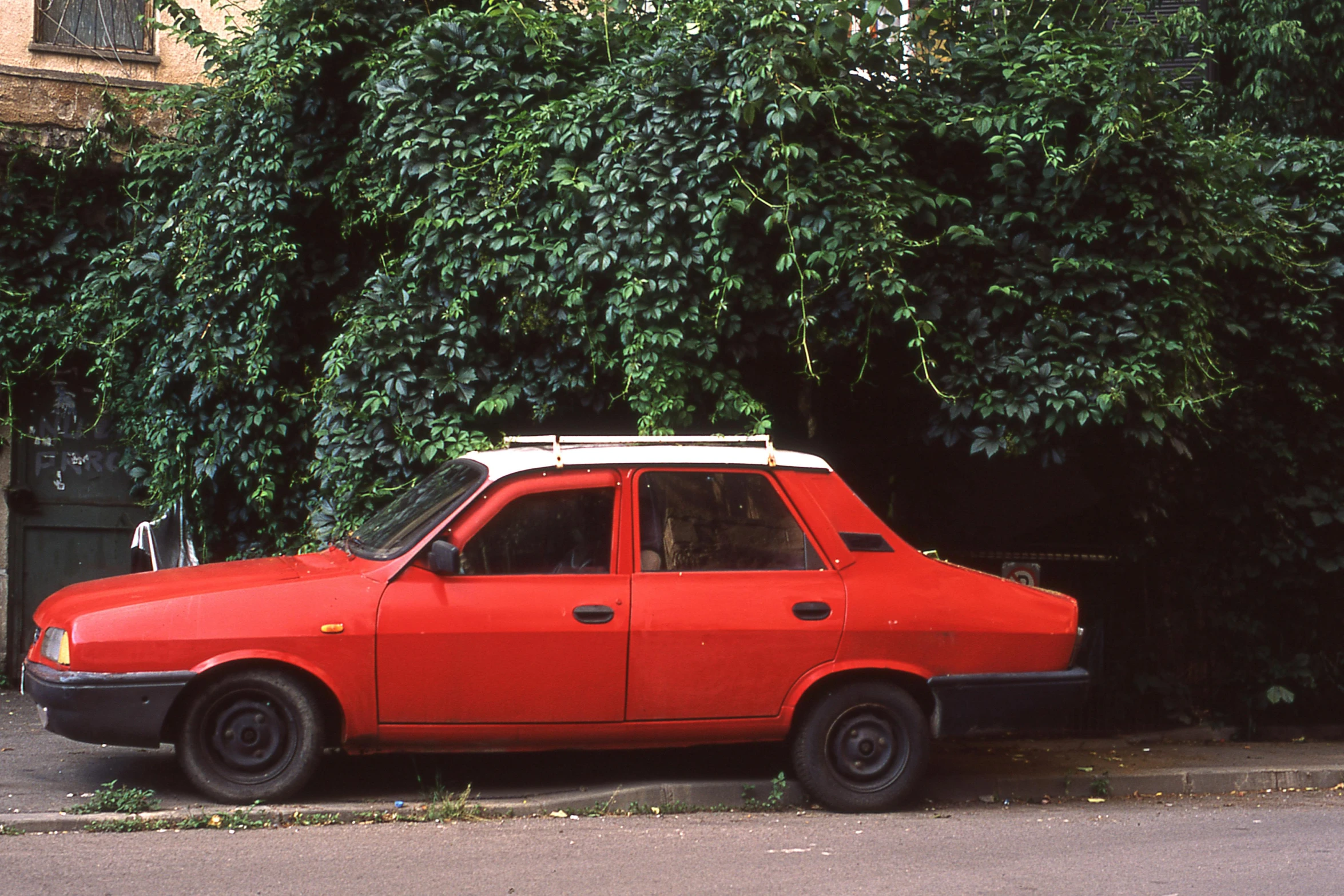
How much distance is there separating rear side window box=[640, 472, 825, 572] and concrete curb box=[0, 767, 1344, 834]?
1.15 metres

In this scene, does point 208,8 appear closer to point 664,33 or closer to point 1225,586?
point 664,33

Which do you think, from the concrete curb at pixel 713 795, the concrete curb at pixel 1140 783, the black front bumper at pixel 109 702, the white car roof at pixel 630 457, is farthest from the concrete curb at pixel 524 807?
the white car roof at pixel 630 457

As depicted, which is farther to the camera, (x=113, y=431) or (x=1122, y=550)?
(x=113, y=431)

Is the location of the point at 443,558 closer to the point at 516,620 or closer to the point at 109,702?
the point at 516,620

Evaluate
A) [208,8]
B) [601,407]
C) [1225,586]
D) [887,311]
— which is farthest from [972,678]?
[208,8]

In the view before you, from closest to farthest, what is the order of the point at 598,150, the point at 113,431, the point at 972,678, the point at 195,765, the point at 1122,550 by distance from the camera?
the point at 195,765 < the point at 972,678 < the point at 598,150 < the point at 1122,550 < the point at 113,431

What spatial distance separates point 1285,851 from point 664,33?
5.49m

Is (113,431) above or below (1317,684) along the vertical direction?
above

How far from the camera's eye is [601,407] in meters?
8.20

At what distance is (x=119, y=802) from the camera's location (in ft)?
20.1

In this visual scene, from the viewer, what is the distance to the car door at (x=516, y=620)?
6176 millimetres

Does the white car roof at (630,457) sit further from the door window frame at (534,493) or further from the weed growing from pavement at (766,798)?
the weed growing from pavement at (766,798)

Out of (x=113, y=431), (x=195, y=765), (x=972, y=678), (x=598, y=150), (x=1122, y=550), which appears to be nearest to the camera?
(x=195, y=765)

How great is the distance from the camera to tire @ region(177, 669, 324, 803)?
20.0 feet
